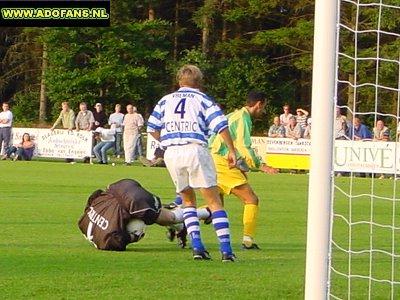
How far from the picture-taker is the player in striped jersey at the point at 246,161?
12727 mm

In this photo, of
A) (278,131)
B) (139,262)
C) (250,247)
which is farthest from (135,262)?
(278,131)

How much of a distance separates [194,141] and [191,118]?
22cm

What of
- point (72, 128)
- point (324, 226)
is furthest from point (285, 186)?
point (324, 226)

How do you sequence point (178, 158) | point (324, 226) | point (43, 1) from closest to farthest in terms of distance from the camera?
point (324, 226), point (178, 158), point (43, 1)

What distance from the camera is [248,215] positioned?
12703 millimetres

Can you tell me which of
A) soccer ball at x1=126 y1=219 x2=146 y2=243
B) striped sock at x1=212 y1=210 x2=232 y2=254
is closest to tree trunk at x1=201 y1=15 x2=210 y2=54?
soccer ball at x1=126 y1=219 x2=146 y2=243

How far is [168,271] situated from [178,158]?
1.33 metres

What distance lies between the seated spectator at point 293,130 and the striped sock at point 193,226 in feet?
77.1

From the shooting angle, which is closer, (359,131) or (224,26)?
(359,131)

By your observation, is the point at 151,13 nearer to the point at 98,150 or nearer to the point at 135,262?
the point at 98,150

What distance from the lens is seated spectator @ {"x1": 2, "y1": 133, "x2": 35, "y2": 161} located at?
36562 millimetres

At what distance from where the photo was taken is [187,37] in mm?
61969

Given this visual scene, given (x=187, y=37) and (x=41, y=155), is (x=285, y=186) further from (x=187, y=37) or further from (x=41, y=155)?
(x=187, y=37)

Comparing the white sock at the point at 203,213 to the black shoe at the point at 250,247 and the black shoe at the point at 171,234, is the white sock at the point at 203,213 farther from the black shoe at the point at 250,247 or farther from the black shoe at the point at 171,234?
the black shoe at the point at 250,247
